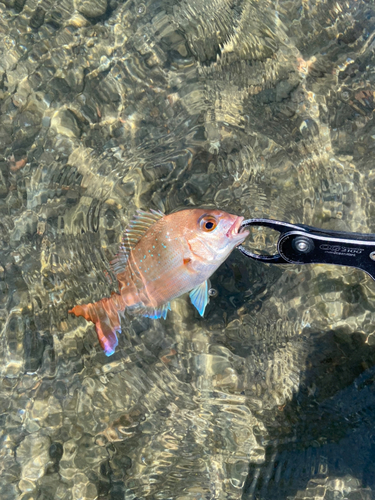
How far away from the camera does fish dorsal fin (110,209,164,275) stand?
2985 millimetres

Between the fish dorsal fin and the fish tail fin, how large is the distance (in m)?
0.28

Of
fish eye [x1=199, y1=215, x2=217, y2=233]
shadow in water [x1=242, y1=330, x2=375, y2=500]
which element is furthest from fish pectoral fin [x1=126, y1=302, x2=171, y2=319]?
shadow in water [x1=242, y1=330, x2=375, y2=500]

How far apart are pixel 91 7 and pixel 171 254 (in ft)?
9.18

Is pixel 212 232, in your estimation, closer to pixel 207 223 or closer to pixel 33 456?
pixel 207 223

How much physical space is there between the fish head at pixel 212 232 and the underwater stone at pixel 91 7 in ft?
8.33

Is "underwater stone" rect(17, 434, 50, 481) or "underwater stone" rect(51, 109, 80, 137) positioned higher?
"underwater stone" rect(51, 109, 80, 137)

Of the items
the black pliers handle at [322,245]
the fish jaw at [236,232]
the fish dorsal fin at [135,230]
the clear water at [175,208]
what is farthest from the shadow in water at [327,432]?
the fish dorsal fin at [135,230]

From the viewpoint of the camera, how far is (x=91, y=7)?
397cm

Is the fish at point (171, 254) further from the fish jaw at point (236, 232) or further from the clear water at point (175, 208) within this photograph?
the clear water at point (175, 208)

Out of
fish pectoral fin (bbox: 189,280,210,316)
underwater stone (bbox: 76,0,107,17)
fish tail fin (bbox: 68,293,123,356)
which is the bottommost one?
fish tail fin (bbox: 68,293,123,356)

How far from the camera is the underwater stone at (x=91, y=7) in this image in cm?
395

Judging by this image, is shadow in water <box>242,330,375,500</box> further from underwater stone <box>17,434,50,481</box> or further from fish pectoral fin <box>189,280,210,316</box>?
underwater stone <box>17,434,50,481</box>

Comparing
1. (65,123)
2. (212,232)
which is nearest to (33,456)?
(212,232)

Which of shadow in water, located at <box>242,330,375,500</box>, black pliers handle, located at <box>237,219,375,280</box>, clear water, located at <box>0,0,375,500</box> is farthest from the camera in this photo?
clear water, located at <box>0,0,375,500</box>
